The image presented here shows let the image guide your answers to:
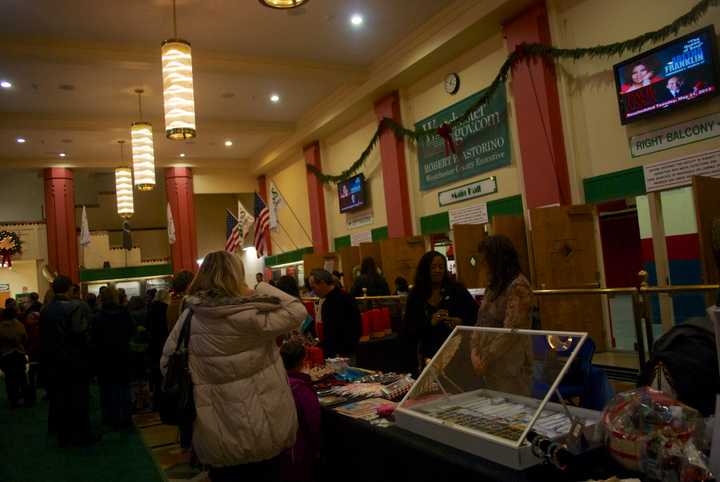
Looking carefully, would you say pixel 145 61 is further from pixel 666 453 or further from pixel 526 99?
pixel 666 453

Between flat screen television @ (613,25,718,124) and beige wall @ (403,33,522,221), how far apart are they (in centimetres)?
190

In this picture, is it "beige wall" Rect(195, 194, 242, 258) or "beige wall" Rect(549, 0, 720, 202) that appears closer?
"beige wall" Rect(549, 0, 720, 202)

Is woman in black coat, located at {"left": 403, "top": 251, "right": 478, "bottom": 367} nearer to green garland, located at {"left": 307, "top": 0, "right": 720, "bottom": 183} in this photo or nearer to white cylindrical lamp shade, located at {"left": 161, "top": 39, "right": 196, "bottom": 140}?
white cylindrical lamp shade, located at {"left": 161, "top": 39, "right": 196, "bottom": 140}

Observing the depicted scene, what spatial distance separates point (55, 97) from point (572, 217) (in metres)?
9.57

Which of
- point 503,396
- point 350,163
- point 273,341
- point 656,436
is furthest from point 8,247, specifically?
point 656,436

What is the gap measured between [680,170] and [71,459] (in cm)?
685

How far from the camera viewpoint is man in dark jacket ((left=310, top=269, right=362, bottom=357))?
173 inches

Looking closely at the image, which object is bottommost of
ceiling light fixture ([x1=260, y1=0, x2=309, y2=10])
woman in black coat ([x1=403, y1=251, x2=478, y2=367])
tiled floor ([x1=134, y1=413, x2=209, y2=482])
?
tiled floor ([x1=134, y1=413, x2=209, y2=482])

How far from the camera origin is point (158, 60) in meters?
8.80

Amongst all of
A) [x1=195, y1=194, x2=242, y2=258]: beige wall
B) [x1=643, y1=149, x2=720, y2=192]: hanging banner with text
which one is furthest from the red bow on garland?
[x1=195, y1=194, x2=242, y2=258]: beige wall

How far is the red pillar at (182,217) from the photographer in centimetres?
1571

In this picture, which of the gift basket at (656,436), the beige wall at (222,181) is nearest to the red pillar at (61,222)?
the beige wall at (222,181)

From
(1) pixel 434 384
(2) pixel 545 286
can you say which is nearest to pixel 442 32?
(2) pixel 545 286

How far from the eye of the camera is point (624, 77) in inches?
252
